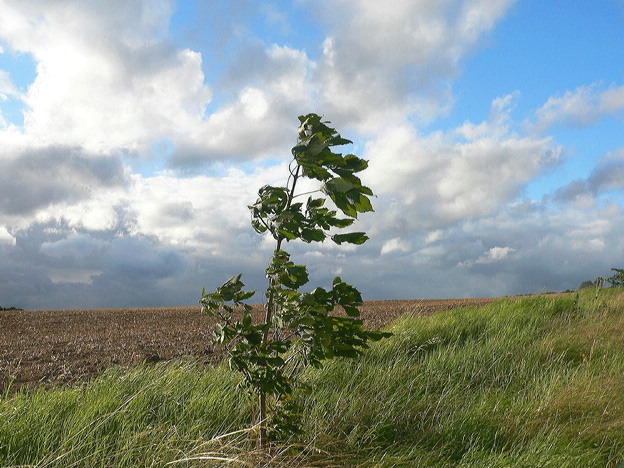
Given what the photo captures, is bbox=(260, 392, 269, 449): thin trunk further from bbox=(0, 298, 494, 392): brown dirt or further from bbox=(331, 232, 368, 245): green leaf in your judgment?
bbox=(0, 298, 494, 392): brown dirt

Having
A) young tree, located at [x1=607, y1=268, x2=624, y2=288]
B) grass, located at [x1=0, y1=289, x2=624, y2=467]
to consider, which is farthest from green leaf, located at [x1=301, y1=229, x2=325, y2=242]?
young tree, located at [x1=607, y1=268, x2=624, y2=288]

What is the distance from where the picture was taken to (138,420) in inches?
136

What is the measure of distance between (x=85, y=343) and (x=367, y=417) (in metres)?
6.16

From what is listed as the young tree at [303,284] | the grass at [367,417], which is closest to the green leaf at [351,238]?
the young tree at [303,284]

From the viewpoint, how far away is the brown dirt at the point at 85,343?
5844mm

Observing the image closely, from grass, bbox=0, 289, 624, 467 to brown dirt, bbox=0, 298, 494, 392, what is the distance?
1.20 meters

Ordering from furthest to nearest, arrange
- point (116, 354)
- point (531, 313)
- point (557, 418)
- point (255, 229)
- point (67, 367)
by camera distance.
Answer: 1. point (531, 313)
2. point (116, 354)
3. point (67, 367)
4. point (557, 418)
5. point (255, 229)

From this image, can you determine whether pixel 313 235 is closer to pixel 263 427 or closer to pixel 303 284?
pixel 303 284

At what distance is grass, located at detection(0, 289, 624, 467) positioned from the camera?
293 cm

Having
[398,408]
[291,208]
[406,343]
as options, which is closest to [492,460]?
[398,408]

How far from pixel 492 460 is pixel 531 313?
5.97 meters

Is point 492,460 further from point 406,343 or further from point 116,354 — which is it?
point 116,354

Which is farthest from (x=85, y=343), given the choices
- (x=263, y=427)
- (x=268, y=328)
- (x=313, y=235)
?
(x=313, y=235)

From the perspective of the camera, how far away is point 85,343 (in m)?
8.15
